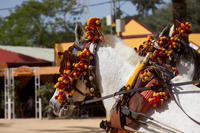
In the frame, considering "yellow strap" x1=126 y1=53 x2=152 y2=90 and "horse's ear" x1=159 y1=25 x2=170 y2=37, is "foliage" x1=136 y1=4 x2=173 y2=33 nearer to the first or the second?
"horse's ear" x1=159 y1=25 x2=170 y2=37

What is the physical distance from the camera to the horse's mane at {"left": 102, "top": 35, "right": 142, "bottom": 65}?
2861 mm

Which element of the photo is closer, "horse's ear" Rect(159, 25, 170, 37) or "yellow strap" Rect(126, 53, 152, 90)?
"yellow strap" Rect(126, 53, 152, 90)

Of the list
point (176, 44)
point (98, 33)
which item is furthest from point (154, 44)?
point (98, 33)

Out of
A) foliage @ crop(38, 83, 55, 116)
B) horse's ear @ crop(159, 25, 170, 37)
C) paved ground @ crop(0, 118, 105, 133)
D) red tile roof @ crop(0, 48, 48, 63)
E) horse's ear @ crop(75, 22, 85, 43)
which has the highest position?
red tile roof @ crop(0, 48, 48, 63)

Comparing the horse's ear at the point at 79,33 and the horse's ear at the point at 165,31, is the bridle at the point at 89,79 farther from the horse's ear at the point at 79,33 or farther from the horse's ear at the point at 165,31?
the horse's ear at the point at 165,31

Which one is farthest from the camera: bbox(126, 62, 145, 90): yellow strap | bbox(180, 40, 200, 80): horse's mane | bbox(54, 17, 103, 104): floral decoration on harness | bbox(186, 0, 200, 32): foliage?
bbox(186, 0, 200, 32): foliage

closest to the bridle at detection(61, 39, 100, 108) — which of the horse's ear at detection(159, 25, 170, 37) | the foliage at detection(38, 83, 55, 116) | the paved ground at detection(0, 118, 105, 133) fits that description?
the horse's ear at detection(159, 25, 170, 37)

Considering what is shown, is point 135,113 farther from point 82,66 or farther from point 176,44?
point 176,44

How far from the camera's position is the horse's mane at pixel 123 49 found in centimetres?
286

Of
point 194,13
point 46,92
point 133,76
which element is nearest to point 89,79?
point 133,76

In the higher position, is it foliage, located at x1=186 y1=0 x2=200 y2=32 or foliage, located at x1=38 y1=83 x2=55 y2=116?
foliage, located at x1=186 y1=0 x2=200 y2=32

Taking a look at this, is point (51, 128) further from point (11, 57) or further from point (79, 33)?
point (11, 57)

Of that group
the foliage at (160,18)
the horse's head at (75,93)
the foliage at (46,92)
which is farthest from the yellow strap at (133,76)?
the foliage at (160,18)

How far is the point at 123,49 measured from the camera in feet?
9.62
